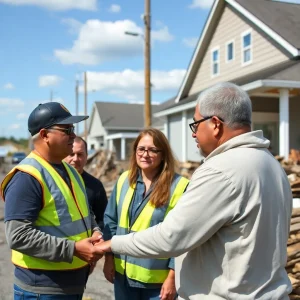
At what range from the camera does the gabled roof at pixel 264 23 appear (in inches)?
511

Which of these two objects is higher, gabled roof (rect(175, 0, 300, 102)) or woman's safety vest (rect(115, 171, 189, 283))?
gabled roof (rect(175, 0, 300, 102))

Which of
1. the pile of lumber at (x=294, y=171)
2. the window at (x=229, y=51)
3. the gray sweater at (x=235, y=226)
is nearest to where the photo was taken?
the gray sweater at (x=235, y=226)

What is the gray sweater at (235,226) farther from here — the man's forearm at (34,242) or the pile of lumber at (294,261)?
the pile of lumber at (294,261)

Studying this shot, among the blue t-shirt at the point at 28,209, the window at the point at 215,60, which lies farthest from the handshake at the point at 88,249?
the window at the point at 215,60

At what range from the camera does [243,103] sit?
6.48 ft

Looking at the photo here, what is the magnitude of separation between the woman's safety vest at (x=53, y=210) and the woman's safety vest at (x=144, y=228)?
1.63ft

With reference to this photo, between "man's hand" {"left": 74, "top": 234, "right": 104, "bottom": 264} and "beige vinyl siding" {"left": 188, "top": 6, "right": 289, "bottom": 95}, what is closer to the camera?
"man's hand" {"left": 74, "top": 234, "right": 104, "bottom": 264}

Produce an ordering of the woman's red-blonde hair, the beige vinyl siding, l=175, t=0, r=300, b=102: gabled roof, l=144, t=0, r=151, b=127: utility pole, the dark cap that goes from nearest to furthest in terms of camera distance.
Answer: the dark cap → the woman's red-blonde hair → l=175, t=0, r=300, b=102: gabled roof → the beige vinyl siding → l=144, t=0, r=151, b=127: utility pole

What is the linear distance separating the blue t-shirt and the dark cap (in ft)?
1.12

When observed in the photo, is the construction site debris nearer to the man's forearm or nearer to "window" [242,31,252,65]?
the man's forearm

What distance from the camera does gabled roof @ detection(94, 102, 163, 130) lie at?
42469 millimetres

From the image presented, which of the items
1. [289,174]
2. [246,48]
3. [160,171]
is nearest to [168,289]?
[160,171]

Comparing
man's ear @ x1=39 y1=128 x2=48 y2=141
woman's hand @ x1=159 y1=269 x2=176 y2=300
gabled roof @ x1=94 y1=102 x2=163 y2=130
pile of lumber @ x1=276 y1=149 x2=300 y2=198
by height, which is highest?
gabled roof @ x1=94 y1=102 x2=163 y2=130

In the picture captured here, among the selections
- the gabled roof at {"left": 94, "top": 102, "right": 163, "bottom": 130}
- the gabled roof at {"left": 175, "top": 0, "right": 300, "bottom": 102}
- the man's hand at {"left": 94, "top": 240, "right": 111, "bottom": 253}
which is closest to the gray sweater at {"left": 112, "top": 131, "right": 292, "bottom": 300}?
the man's hand at {"left": 94, "top": 240, "right": 111, "bottom": 253}
